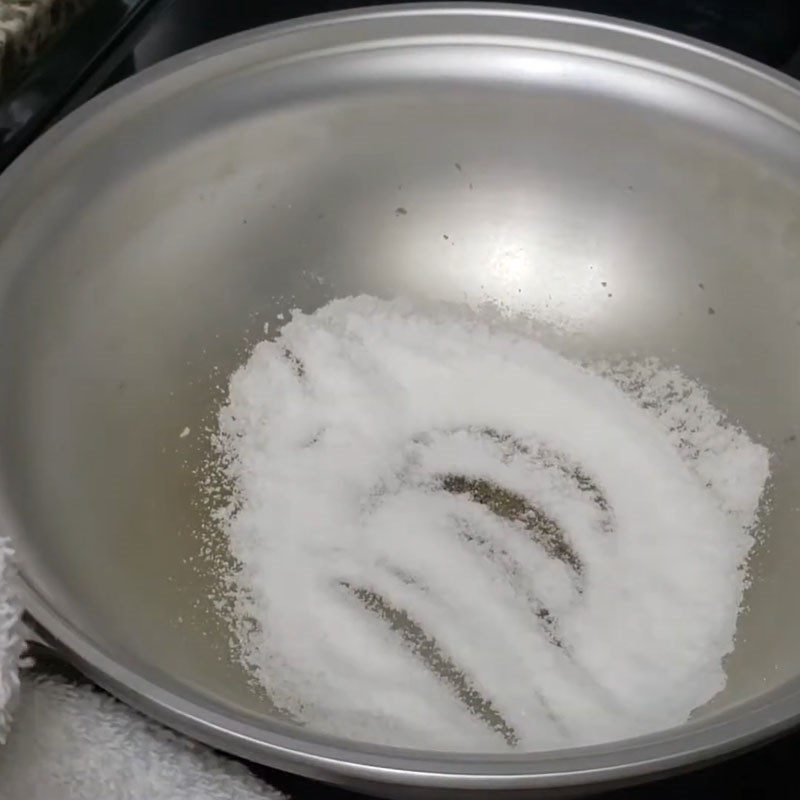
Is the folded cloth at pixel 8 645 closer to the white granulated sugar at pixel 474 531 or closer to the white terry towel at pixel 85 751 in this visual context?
the white terry towel at pixel 85 751

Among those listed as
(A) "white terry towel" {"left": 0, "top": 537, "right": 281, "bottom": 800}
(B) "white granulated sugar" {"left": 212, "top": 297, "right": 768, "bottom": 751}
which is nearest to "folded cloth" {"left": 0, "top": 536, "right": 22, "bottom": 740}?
(A) "white terry towel" {"left": 0, "top": 537, "right": 281, "bottom": 800}

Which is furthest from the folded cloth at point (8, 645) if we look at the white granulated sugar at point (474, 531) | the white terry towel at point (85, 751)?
the white granulated sugar at point (474, 531)

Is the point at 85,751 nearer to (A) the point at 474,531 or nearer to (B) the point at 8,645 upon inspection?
(B) the point at 8,645

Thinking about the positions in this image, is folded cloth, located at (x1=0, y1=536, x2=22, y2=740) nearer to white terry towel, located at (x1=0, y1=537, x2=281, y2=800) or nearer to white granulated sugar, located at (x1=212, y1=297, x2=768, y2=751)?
white terry towel, located at (x1=0, y1=537, x2=281, y2=800)

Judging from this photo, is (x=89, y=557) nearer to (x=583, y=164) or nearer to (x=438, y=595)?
(x=438, y=595)

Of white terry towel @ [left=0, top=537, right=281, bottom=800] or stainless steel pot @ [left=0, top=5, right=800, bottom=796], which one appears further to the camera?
stainless steel pot @ [left=0, top=5, right=800, bottom=796]
